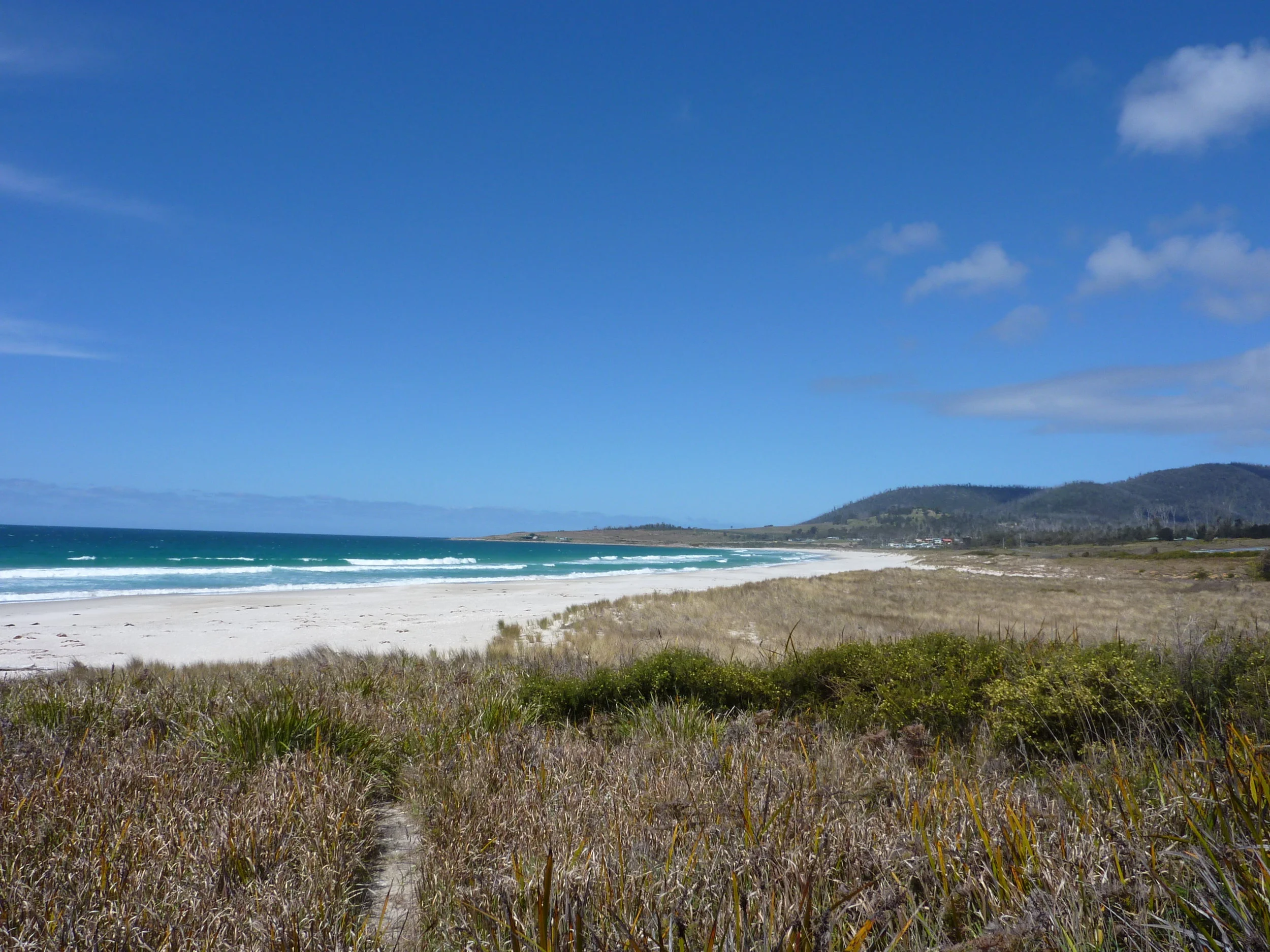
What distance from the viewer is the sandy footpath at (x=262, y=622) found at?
1644cm

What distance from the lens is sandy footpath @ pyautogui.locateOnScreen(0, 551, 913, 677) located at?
16438 millimetres

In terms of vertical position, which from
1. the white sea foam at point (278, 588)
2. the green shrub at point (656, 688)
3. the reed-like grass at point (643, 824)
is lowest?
the white sea foam at point (278, 588)

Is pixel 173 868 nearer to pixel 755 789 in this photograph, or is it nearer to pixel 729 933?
pixel 729 933

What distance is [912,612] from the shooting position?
24.1 metres

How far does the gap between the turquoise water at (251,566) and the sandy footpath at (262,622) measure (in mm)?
5588

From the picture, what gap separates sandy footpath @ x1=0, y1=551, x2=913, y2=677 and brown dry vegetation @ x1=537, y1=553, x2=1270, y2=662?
3663 mm

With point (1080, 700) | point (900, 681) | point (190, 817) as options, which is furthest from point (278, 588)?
point (1080, 700)

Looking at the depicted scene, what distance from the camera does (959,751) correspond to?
19.2 ft

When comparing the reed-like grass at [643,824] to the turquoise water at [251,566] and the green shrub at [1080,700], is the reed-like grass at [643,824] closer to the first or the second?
the green shrub at [1080,700]

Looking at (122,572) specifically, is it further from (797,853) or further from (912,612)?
(797,853)

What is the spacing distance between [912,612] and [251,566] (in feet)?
172

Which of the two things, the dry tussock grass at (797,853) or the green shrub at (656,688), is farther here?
the green shrub at (656,688)

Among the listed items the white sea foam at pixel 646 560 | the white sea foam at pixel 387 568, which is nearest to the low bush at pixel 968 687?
the white sea foam at pixel 387 568

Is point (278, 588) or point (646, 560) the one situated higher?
point (278, 588)
